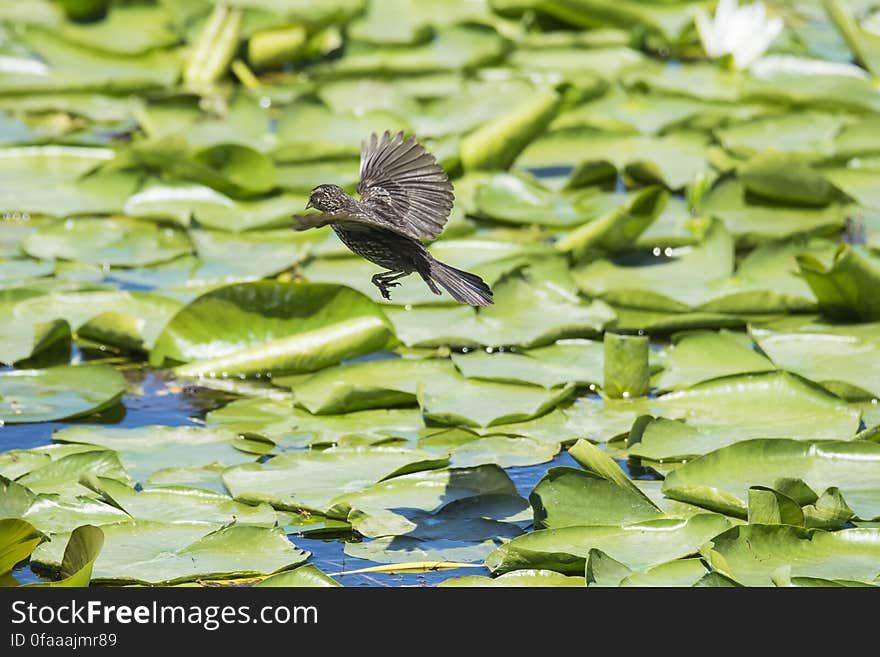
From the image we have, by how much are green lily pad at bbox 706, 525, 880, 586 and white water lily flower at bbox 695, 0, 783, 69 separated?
4.34 metres

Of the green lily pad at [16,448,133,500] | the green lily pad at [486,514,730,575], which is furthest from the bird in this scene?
the green lily pad at [16,448,133,500]

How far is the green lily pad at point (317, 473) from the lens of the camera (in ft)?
11.7

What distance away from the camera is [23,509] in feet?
11.3

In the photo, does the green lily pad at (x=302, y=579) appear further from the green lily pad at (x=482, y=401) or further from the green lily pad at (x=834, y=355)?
the green lily pad at (x=834, y=355)

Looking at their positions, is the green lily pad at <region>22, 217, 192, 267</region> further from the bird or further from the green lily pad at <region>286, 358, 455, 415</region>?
the bird

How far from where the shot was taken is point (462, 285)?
10.9 feet

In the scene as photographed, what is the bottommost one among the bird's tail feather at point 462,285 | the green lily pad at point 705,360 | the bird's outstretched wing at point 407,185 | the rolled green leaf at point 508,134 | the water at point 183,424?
the water at point 183,424

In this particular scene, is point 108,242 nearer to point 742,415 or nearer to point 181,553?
point 181,553

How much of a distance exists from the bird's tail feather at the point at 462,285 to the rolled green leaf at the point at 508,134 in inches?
102

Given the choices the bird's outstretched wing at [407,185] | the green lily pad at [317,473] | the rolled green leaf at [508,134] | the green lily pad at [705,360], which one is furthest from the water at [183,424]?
the rolled green leaf at [508,134]

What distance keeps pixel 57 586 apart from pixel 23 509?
492mm

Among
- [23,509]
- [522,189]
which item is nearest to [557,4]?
[522,189]

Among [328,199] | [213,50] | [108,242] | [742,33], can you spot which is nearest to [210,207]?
[108,242]

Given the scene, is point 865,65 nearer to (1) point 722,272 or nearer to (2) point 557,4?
(2) point 557,4
